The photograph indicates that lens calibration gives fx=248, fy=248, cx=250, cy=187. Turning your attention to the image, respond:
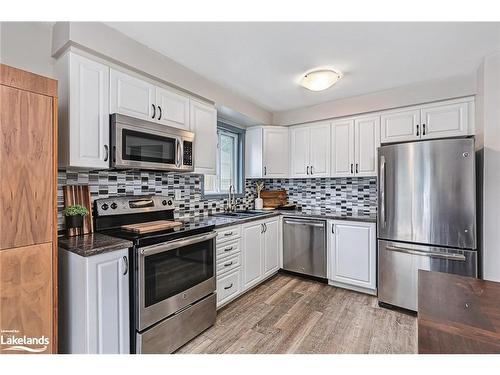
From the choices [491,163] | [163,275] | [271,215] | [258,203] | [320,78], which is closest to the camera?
[163,275]

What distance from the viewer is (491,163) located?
2119mm

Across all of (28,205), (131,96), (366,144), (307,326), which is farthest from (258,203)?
(28,205)

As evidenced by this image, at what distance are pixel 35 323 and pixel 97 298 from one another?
11.1 inches

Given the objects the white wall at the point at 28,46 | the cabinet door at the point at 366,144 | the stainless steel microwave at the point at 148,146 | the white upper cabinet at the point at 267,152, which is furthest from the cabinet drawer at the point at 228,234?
the white wall at the point at 28,46

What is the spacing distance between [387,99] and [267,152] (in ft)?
5.23

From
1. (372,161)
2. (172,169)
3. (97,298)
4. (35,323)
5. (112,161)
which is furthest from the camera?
(372,161)

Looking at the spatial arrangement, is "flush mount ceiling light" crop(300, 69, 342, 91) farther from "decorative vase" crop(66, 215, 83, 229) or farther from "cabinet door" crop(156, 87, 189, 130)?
"decorative vase" crop(66, 215, 83, 229)

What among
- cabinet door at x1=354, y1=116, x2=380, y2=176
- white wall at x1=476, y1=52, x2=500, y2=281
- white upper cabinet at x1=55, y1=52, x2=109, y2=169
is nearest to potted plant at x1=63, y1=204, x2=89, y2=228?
white upper cabinet at x1=55, y1=52, x2=109, y2=169

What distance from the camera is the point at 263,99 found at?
3.14m

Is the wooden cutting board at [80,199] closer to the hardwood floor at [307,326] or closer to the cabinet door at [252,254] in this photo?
the hardwood floor at [307,326]

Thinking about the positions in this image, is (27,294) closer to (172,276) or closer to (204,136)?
(172,276)
